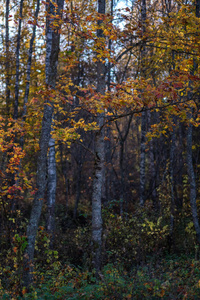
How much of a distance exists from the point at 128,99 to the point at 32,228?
3432 millimetres

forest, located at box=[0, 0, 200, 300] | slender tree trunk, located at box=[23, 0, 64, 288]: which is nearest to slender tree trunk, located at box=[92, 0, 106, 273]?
forest, located at box=[0, 0, 200, 300]

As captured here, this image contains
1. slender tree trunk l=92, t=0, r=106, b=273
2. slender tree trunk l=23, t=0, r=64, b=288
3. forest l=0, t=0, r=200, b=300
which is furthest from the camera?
slender tree trunk l=92, t=0, r=106, b=273

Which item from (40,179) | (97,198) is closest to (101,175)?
(97,198)

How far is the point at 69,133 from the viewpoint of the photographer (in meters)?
6.57

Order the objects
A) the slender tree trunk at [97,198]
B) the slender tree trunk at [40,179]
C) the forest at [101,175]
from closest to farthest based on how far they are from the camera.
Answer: the forest at [101,175] < the slender tree trunk at [40,179] < the slender tree trunk at [97,198]

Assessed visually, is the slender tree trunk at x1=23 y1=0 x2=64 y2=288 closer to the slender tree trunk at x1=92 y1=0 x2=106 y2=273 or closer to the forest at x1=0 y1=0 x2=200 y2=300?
the forest at x1=0 y1=0 x2=200 y2=300

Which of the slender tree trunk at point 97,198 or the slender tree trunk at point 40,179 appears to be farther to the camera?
the slender tree trunk at point 97,198

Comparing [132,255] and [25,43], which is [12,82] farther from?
[132,255]

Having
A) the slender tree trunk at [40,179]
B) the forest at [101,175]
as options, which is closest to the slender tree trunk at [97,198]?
the forest at [101,175]

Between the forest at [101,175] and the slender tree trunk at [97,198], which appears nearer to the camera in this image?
the forest at [101,175]

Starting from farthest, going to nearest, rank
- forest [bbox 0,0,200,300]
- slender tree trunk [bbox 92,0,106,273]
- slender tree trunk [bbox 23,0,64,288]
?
slender tree trunk [bbox 92,0,106,273], slender tree trunk [bbox 23,0,64,288], forest [bbox 0,0,200,300]

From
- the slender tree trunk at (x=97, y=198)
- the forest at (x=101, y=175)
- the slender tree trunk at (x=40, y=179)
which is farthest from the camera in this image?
the slender tree trunk at (x=97, y=198)

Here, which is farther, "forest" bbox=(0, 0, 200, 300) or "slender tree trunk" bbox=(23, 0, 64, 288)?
"slender tree trunk" bbox=(23, 0, 64, 288)

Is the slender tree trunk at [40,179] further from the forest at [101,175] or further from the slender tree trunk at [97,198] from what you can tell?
the slender tree trunk at [97,198]
